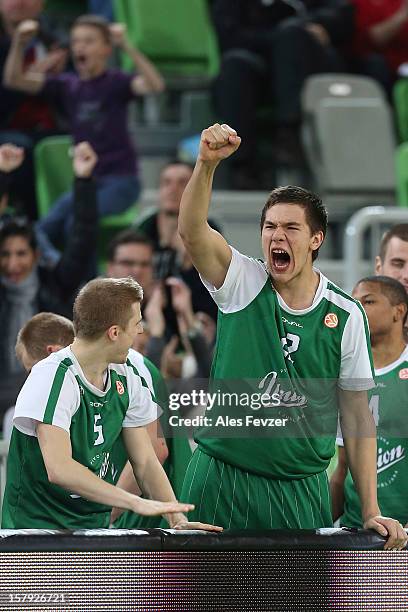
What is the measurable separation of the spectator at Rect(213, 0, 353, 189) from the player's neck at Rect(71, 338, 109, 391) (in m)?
4.45

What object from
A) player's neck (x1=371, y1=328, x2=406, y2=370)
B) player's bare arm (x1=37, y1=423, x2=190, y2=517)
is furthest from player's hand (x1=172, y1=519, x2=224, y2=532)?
player's neck (x1=371, y1=328, x2=406, y2=370)

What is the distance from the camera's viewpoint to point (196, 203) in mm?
3463

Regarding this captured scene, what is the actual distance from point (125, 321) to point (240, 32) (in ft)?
16.9

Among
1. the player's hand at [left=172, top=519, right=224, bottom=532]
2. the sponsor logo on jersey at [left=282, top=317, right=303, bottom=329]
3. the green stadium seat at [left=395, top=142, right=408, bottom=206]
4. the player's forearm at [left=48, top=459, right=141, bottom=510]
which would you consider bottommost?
the player's hand at [left=172, top=519, right=224, bottom=532]

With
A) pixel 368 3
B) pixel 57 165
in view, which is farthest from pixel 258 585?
pixel 368 3

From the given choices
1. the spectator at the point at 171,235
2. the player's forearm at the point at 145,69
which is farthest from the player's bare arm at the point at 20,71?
the spectator at the point at 171,235

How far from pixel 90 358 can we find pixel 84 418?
6.5 inches

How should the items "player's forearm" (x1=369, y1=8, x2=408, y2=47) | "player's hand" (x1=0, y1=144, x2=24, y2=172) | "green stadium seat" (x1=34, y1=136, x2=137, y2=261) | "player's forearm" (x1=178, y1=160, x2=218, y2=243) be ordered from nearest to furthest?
"player's forearm" (x1=178, y1=160, x2=218, y2=243), "player's hand" (x1=0, y1=144, x2=24, y2=172), "green stadium seat" (x1=34, y1=136, x2=137, y2=261), "player's forearm" (x1=369, y1=8, x2=408, y2=47)

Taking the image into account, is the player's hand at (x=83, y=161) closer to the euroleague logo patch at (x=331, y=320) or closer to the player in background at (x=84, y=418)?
the player in background at (x=84, y=418)

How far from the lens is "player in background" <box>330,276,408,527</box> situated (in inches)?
160

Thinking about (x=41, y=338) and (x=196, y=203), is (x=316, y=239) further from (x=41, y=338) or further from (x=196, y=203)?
(x=41, y=338)

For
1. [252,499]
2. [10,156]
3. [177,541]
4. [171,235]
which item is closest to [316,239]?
[252,499]

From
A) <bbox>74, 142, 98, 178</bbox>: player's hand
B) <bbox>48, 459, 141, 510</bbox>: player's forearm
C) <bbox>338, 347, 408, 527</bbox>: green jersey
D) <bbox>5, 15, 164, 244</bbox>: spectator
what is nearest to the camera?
<bbox>48, 459, 141, 510</bbox>: player's forearm

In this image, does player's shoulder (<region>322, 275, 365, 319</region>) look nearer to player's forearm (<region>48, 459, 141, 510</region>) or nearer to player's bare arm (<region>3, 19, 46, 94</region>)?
player's forearm (<region>48, 459, 141, 510</region>)
